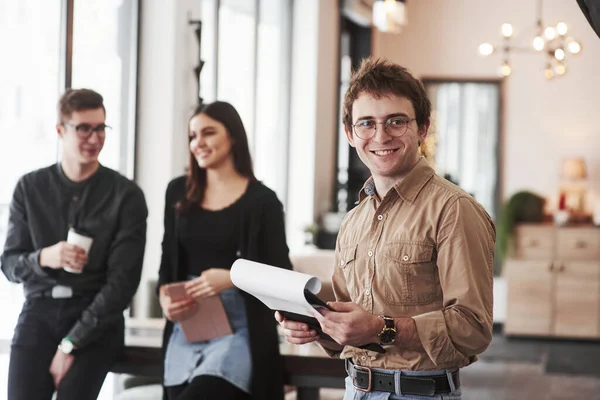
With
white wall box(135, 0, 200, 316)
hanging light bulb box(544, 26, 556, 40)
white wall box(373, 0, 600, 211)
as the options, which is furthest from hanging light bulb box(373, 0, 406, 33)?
white wall box(373, 0, 600, 211)

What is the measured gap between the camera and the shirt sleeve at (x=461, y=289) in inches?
72.1

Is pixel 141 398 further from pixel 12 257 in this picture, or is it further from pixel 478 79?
pixel 478 79

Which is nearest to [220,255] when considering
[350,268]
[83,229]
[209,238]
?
[209,238]

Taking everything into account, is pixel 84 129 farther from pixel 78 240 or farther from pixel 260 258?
pixel 260 258

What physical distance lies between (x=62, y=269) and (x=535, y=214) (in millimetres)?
7055

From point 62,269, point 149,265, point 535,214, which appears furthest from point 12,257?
point 535,214

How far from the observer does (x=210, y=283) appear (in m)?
3.17

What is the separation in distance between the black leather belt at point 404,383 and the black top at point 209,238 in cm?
131

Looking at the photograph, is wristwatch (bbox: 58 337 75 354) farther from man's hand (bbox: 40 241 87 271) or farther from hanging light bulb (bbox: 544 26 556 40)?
hanging light bulb (bbox: 544 26 556 40)

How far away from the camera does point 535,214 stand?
9320 millimetres

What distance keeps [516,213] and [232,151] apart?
641cm

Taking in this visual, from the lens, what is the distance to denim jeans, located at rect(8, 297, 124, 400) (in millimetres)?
3037

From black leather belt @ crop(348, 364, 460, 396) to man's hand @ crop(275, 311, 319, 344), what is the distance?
15 cm

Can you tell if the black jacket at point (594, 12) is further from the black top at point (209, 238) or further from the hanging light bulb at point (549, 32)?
the hanging light bulb at point (549, 32)
